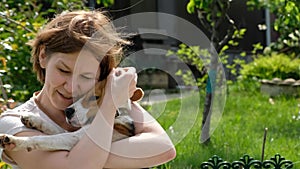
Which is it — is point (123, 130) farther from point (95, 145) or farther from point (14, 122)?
point (14, 122)

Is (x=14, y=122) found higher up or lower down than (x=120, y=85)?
lower down

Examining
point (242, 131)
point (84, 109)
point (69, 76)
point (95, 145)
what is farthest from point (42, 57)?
point (242, 131)

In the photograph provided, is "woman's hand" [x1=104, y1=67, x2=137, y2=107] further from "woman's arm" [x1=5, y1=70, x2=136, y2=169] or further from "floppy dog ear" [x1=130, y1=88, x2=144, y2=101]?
"floppy dog ear" [x1=130, y1=88, x2=144, y2=101]

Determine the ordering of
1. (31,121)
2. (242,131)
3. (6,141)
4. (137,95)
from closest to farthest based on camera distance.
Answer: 1. (6,141)
2. (31,121)
3. (137,95)
4. (242,131)

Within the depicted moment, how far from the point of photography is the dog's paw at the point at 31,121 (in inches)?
71.1

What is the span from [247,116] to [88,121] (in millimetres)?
5022

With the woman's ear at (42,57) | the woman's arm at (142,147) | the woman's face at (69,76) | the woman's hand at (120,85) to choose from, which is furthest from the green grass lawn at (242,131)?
the woman's ear at (42,57)

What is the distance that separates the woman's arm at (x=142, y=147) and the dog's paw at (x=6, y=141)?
28 centimetres

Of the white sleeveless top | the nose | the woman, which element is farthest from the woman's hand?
the white sleeveless top

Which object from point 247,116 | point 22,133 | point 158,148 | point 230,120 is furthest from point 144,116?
point 247,116

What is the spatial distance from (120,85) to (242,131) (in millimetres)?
3923

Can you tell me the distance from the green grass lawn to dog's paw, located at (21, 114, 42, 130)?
472 millimetres

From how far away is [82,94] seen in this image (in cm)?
177

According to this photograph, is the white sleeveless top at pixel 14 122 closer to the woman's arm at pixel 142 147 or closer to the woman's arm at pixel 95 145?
the woman's arm at pixel 95 145
